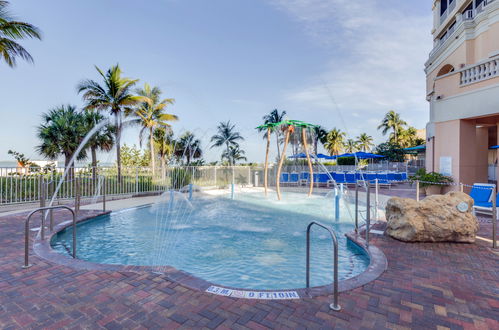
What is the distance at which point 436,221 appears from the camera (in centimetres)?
547

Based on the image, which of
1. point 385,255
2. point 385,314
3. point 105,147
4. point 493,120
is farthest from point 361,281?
point 105,147

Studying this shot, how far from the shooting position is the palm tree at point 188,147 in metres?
39.7

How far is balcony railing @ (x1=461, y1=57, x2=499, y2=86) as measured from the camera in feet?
29.3

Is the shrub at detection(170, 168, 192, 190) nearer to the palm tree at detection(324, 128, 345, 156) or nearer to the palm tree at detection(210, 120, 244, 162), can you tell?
the palm tree at detection(210, 120, 244, 162)

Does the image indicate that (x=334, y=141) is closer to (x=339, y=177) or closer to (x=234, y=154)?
(x=234, y=154)

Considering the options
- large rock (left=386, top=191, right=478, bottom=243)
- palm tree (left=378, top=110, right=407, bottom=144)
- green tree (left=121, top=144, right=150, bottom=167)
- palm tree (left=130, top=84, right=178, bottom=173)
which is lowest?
large rock (left=386, top=191, right=478, bottom=243)

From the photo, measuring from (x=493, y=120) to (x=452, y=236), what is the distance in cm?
822

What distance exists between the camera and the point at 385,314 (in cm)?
277

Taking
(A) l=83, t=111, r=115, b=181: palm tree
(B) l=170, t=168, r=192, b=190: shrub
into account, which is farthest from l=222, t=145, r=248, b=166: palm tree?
(B) l=170, t=168, r=192, b=190: shrub

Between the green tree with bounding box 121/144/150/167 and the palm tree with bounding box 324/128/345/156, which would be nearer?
the green tree with bounding box 121/144/150/167

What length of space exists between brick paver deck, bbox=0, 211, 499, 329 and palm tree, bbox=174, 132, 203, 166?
118 ft

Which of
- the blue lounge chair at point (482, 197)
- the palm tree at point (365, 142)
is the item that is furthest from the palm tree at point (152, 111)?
the palm tree at point (365, 142)

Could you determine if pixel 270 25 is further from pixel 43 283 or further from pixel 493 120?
pixel 43 283

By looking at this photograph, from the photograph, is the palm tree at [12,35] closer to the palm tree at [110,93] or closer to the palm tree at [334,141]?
the palm tree at [110,93]
